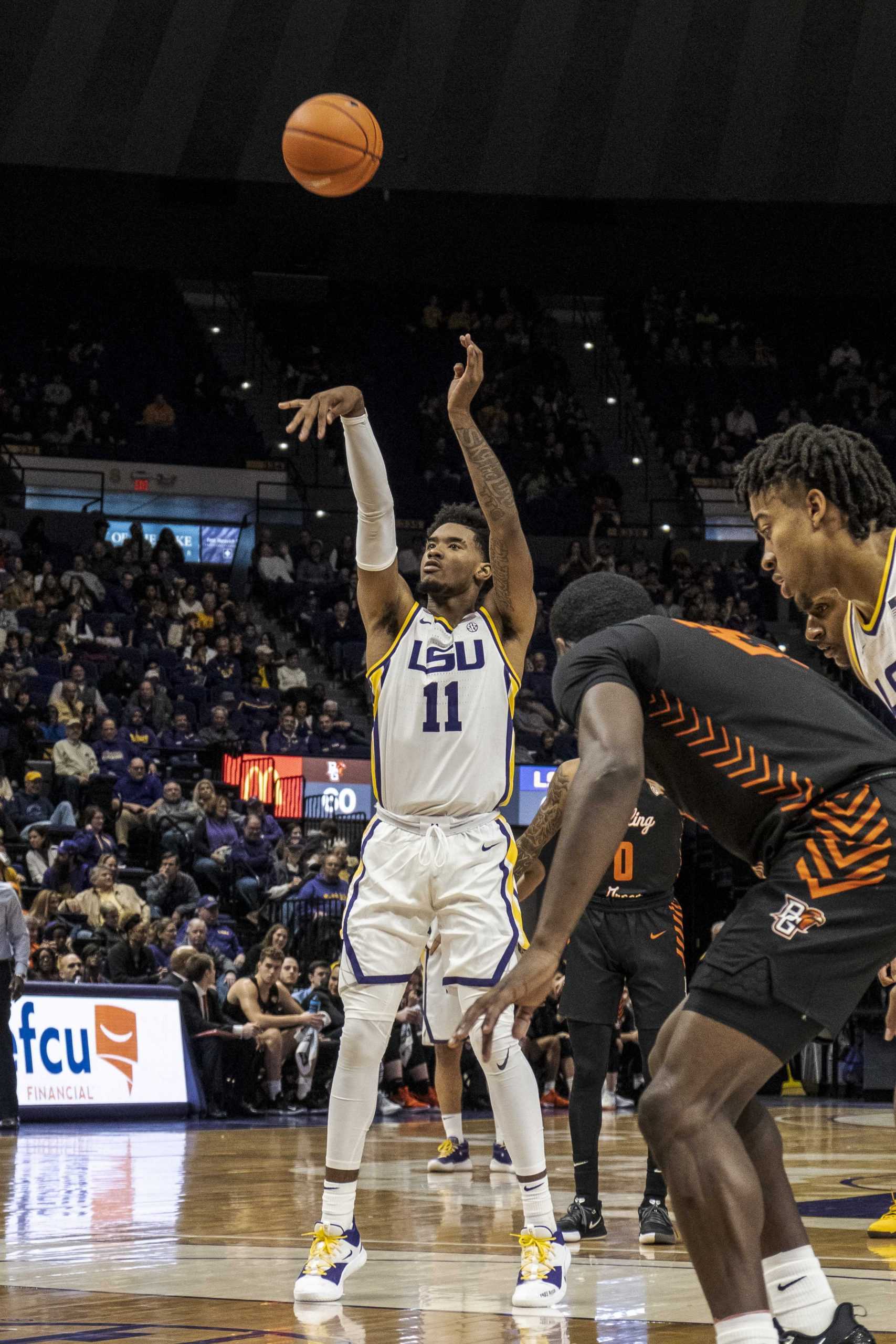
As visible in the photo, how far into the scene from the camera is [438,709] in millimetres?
5629

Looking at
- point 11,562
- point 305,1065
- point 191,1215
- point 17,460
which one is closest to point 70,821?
point 305,1065

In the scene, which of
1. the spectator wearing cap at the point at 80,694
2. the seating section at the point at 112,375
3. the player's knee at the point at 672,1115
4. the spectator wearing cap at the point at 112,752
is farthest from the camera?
the seating section at the point at 112,375

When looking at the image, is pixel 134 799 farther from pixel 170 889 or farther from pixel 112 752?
pixel 170 889

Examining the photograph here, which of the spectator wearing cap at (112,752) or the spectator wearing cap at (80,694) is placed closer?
the spectator wearing cap at (112,752)

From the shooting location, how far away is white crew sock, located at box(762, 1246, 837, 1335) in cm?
338

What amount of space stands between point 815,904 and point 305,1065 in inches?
456

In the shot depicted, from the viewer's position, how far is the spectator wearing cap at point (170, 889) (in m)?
16.0

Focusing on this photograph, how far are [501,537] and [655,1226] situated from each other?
2.64m

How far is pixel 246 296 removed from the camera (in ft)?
106

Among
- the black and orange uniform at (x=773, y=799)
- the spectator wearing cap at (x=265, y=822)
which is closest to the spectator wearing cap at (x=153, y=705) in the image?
the spectator wearing cap at (x=265, y=822)

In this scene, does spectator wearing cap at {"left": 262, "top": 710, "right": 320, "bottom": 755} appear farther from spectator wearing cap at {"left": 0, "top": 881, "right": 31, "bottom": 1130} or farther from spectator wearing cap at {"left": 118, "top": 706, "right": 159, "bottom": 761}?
spectator wearing cap at {"left": 0, "top": 881, "right": 31, "bottom": 1130}

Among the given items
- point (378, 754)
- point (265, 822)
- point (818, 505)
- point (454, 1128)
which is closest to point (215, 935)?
point (265, 822)

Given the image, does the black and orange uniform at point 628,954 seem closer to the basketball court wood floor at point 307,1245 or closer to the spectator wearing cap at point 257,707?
the basketball court wood floor at point 307,1245

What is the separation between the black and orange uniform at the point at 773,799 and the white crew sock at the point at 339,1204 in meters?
2.20
